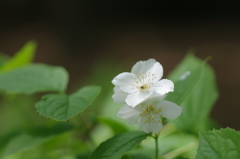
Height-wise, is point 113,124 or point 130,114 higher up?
point 130,114

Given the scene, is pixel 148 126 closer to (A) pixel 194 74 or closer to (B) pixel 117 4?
(A) pixel 194 74

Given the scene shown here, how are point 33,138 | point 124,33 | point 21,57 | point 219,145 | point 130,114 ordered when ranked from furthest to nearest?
point 124,33
point 21,57
point 33,138
point 130,114
point 219,145

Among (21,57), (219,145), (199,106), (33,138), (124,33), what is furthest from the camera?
(124,33)

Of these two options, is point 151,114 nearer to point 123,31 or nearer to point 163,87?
point 163,87

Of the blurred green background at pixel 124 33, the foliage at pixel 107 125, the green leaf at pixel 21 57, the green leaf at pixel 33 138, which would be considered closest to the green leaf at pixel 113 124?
the foliage at pixel 107 125

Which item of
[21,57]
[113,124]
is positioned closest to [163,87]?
[113,124]

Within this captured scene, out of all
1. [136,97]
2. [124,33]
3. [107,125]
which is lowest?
[124,33]

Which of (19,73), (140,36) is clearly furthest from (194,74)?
(140,36)
